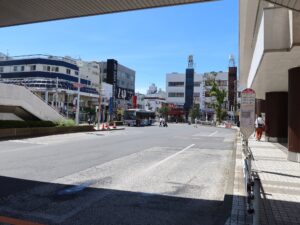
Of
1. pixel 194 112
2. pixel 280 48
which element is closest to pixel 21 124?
pixel 280 48

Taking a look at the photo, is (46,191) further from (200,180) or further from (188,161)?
(188,161)

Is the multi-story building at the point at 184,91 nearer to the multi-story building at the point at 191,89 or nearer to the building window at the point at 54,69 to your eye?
the multi-story building at the point at 191,89

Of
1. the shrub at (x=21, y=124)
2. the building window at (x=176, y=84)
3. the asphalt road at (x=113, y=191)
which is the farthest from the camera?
the building window at (x=176, y=84)

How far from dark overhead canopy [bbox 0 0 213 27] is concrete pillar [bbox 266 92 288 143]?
16.6 m

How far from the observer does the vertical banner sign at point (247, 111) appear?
310 inches

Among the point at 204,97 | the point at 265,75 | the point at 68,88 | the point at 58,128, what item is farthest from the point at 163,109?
the point at 265,75

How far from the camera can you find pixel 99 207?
284 inches

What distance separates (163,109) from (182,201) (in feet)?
353

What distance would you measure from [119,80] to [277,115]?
78791 mm

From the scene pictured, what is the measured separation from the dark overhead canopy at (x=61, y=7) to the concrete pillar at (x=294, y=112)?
6.31 meters

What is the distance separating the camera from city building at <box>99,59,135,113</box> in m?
87.5

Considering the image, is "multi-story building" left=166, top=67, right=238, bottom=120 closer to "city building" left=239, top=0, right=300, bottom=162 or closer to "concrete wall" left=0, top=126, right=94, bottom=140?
"concrete wall" left=0, top=126, right=94, bottom=140

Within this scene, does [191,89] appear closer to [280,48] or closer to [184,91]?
[184,91]

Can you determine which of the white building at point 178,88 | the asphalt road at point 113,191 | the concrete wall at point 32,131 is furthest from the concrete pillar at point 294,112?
the white building at point 178,88
